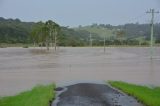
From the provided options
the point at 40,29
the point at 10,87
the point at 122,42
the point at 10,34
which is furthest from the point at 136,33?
the point at 10,87

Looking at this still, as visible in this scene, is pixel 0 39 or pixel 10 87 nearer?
pixel 10 87

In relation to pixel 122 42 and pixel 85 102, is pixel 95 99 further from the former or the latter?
pixel 122 42

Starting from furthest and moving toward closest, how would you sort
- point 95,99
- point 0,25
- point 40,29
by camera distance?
point 0,25 < point 40,29 < point 95,99

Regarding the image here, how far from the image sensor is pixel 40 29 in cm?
11344

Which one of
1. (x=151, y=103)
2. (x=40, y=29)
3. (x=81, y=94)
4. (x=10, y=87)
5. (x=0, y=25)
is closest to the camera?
(x=151, y=103)

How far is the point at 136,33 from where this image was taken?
627 ft

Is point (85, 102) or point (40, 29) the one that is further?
point (40, 29)

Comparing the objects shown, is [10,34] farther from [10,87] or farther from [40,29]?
[10,87]

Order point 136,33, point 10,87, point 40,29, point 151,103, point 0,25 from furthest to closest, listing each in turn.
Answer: point 136,33
point 0,25
point 40,29
point 10,87
point 151,103

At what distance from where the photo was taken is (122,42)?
15262cm

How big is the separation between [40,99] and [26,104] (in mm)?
1032

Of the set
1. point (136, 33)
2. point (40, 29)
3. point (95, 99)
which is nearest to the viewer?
point (95, 99)

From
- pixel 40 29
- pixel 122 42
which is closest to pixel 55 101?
pixel 40 29

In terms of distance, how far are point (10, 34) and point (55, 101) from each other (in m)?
145
